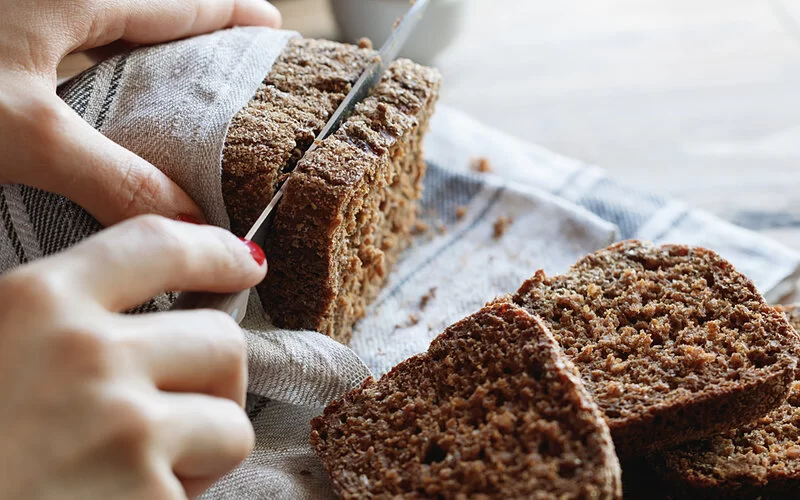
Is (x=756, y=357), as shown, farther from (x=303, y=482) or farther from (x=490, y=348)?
A: (x=303, y=482)

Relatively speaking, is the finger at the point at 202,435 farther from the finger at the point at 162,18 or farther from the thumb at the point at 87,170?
the finger at the point at 162,18

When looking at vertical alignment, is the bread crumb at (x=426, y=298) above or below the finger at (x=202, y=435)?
below

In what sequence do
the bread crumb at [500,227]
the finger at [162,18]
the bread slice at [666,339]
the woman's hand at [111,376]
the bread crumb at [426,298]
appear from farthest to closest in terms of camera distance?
the bread crumb at [500,227] < the bread crumb at [426,298] < the finger at [162,18] < the bread slice at [666,339] < the woman's hand at [111,376]

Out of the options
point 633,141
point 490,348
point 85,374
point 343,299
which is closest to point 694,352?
point 490,348

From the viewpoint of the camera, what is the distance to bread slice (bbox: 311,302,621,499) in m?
1.83

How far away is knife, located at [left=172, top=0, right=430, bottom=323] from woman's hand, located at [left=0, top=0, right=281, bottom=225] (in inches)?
7.8

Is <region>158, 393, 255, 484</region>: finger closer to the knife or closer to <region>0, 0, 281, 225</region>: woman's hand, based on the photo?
the knife

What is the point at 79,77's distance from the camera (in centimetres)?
254

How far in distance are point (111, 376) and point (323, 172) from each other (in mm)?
1014

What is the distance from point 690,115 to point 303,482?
114 inches

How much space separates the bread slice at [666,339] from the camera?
2139 mm

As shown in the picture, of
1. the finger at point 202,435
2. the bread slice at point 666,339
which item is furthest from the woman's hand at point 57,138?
the bread slice at point 666,339

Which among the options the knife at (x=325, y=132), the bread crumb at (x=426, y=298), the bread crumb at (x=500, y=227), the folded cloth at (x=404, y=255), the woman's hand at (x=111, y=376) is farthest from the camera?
the bread crumb at (x=500, y=227)

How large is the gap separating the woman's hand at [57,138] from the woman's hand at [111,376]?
0.55 m
